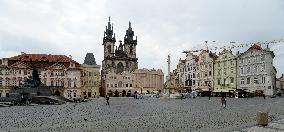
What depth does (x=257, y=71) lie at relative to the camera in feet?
254

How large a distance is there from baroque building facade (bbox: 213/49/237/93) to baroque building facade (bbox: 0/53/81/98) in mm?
35875

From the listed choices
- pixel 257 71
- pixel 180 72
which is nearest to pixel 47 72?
pixel 180 72

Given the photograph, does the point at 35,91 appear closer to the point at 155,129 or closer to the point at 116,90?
the point at 155,129

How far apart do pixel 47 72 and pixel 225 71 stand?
45.1 m

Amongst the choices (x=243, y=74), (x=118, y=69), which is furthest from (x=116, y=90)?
(x=243, y=74)

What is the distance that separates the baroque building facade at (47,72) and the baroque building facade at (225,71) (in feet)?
118

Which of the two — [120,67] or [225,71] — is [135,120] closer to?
[225,71]

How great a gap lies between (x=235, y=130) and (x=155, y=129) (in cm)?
362

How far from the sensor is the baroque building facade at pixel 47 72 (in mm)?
86688

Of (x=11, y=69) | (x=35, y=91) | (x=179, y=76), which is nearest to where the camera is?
(x=35, y=91)

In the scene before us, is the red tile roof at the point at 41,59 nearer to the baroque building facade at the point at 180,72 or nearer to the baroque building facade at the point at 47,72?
the baroque building facade at the point at 47,72

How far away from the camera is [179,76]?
354ft

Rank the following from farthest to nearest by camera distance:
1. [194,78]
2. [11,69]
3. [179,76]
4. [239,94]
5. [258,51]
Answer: [179,76], [194,78], [11,69], [258,51], [239,94]

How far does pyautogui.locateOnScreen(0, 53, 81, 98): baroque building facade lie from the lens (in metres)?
86.7
